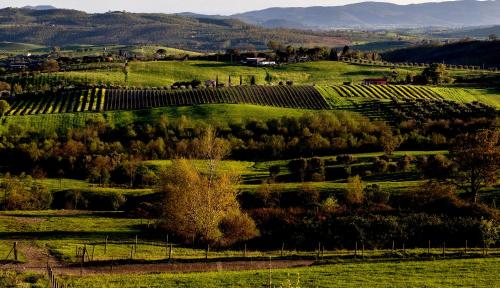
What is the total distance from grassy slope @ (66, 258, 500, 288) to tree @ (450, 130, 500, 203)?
73.6 ft

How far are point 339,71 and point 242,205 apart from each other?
421 ft

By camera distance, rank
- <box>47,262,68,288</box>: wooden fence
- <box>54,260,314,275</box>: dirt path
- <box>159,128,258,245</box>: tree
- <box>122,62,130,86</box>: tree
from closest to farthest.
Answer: <box>47,262,68,288</box>: wooden fence, <box>54,260,314,275</box>: dirt path, <box>159,128,258,245</box>: tree, <box>122,62,130,86</box>: tree

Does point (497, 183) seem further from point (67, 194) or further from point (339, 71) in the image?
point (339, 71)

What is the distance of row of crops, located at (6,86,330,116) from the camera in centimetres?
12225

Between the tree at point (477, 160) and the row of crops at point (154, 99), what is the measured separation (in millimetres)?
58591

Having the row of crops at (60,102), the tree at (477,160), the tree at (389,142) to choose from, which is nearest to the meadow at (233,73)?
the row of crops at (60,102)

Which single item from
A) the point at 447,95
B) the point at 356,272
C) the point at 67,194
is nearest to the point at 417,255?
the point at 356,272

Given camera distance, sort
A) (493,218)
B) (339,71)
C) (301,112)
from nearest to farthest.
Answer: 1. (493,218)
2. (301,112)
3. (339,71)

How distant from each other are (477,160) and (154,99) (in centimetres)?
8067

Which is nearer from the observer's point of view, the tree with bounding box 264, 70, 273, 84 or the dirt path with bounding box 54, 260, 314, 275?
the dirt path with bounding box 54, 260, 314, 275

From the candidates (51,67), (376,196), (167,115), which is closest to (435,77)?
(167,115)

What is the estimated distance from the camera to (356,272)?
39.5m

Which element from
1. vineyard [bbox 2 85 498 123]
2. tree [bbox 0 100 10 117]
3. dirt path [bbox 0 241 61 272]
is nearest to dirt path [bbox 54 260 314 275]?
dirt path [bbox 0 241 61 272]

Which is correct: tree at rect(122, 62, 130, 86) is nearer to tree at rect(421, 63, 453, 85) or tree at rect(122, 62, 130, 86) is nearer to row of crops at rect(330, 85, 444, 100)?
row of crops at rect(330, 85, 444, 100)
